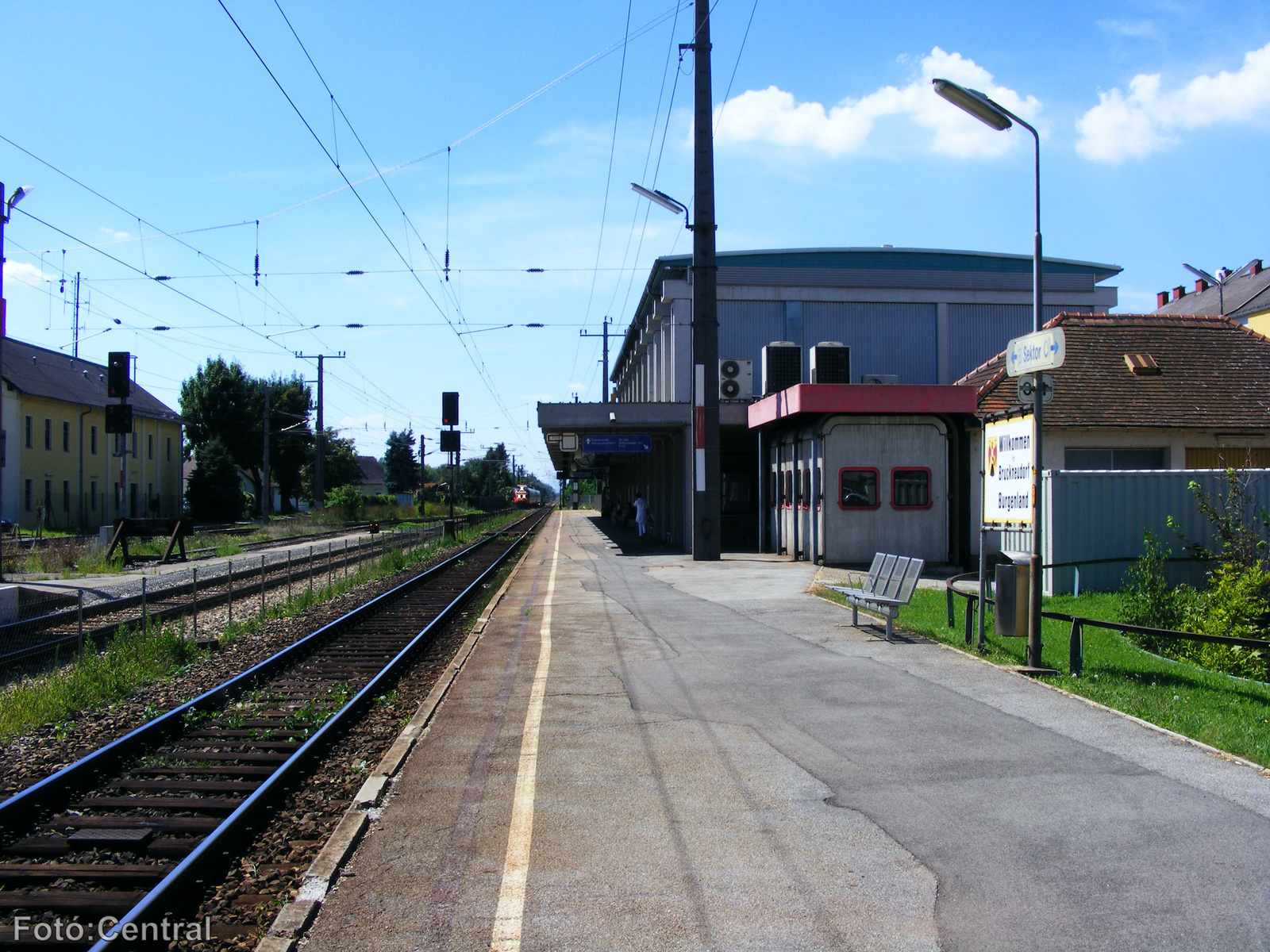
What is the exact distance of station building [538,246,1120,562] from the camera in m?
21.3

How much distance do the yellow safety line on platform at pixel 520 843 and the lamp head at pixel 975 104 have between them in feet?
25.4

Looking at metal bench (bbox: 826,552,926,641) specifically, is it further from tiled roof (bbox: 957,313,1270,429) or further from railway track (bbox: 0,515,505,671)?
railway track (bbox: 0,515,505,671)

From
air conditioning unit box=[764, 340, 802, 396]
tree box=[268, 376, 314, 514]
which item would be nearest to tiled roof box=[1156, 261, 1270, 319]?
air conditioning unit box=[764, 340, 802, 396]

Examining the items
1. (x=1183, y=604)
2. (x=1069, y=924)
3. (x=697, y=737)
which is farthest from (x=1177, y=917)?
(x=1183, y=604)

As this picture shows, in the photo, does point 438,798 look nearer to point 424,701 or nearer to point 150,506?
point 424,701

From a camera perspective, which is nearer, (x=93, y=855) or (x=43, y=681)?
(x=93, y=855)

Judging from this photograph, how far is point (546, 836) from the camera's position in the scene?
5.12 meters

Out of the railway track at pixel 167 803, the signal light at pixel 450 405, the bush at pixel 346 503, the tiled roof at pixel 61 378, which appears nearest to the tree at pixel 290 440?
the tiled roof at pixel 61 378

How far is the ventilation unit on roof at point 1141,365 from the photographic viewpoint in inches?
782

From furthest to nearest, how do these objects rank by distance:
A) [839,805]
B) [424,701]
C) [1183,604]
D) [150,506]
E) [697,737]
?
[150,506] < [1183,604] < [424,701] < [697,737] < [839,805]

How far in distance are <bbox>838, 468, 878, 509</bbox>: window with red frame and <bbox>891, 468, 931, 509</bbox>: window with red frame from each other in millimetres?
407

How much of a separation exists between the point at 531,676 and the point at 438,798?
12.1 ft

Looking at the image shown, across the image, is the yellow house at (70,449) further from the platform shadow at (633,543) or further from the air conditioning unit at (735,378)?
the air conditioning unit at (735,378)

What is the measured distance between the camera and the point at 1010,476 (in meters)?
10.2
